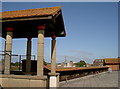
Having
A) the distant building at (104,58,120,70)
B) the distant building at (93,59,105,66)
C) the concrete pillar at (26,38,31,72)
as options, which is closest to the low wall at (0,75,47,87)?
the concrete pillar at (26,38,31,72)

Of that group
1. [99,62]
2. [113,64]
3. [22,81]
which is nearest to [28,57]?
[22,81]

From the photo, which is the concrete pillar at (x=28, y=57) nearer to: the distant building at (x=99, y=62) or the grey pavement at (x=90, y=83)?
the grey pavement at (x=90, y=83)

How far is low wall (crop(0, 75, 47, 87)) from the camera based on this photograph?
30.1ft

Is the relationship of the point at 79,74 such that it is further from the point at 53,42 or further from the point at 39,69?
the point at 39,69

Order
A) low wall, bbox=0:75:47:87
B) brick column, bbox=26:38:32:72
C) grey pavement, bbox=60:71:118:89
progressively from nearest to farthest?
1. low wall, bbox=0:75:47:87
2. grey pavement, bbox=60:71:118:89
3. brick column, bbox=26:38:32:72

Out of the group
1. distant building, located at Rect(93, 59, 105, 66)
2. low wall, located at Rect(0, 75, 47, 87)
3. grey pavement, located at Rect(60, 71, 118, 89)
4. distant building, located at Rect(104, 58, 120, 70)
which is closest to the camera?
low wall, located at Rect(0, 75, 47, 87)

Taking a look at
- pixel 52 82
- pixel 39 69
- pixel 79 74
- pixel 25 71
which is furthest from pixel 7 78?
pixel 79 74

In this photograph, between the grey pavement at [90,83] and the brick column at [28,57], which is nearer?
the grey pavement at [90,83]

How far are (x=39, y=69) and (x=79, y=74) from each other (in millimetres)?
11577

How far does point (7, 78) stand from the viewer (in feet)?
32.1

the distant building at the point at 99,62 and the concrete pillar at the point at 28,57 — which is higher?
the concrete pillar at the point at 28,57

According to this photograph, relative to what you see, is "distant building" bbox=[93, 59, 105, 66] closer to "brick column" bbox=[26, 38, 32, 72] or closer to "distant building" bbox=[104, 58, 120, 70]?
"distant building" bbox=[104, 58, 120, 70]

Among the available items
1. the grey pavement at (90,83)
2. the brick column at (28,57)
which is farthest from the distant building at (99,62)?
the brick column at (28,57)

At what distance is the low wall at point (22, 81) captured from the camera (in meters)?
9.16
